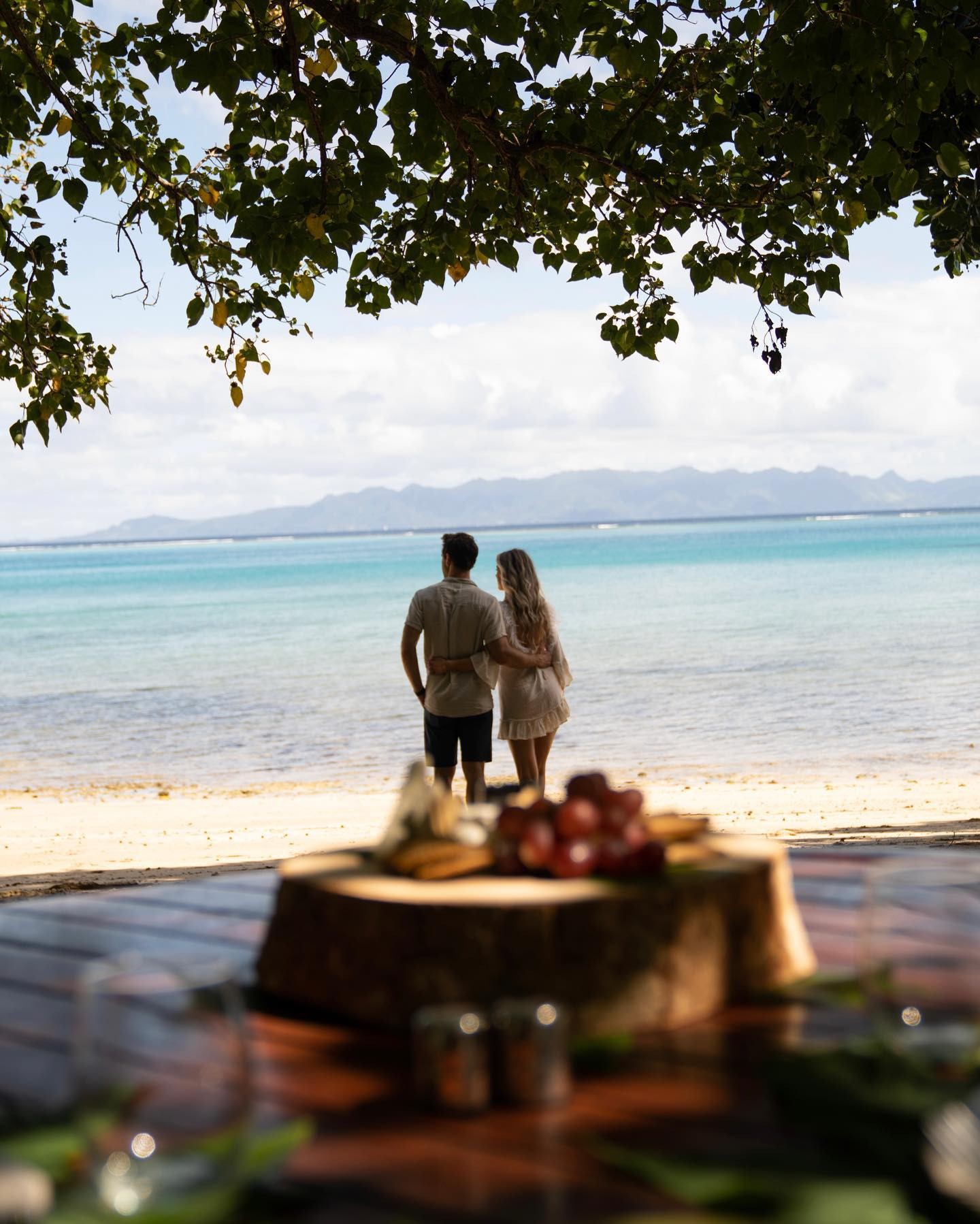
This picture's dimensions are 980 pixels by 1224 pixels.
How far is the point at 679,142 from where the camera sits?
552 centimetres

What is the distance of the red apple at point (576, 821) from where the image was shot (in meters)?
1.61

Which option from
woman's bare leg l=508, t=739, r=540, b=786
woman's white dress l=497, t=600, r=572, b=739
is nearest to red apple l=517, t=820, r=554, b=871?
woman's white dress l=497, t=600, r=572, b=739

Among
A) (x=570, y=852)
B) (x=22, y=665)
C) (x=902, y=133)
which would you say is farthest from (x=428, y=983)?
(x=22, y=665)

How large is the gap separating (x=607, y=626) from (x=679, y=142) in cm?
2889

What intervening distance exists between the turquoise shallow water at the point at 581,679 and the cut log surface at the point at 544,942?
11638 millimetres

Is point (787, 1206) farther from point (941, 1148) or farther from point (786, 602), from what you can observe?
point (786, 602)

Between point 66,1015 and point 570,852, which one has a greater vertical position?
point 570,852

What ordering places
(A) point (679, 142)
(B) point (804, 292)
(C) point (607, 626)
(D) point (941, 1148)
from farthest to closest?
(C) point (607, 626) → (B) point (804, 292) → (A) point (679, 142) → (D) point (941, 1148)

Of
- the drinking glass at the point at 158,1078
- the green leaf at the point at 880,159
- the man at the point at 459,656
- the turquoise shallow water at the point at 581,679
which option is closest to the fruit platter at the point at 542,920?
the drinking glass at the point at 158,1078

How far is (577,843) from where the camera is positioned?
1.60 meters

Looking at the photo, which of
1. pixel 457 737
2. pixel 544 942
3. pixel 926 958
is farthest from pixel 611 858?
pixel 457 737

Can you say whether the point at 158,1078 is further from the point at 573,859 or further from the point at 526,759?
the point at 526,759

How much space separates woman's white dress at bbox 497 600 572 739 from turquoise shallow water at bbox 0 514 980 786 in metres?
5.97

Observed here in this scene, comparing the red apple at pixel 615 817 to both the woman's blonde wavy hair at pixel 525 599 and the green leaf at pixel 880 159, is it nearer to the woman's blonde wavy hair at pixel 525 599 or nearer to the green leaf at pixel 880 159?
the green leaf at pixel 880 159
